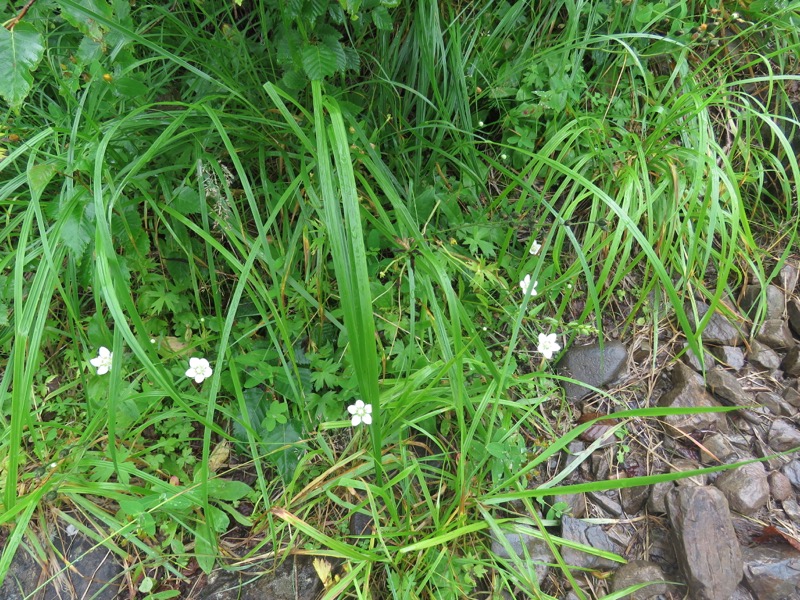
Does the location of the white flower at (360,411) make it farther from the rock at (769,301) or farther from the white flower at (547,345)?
the rock at (769,301)

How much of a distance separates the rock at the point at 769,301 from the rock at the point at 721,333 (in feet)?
0.41

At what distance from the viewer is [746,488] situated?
5.74 feet

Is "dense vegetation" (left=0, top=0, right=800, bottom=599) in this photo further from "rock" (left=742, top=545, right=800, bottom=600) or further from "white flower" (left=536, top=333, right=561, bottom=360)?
"rock" (left=742, top=545, right=800, bottom=600)

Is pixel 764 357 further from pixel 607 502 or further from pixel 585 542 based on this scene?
pixel 585 542

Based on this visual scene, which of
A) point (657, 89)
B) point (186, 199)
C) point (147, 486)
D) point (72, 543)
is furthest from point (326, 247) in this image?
point (657, 89)

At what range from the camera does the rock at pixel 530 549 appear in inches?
65.7

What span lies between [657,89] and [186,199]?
221 centimetres

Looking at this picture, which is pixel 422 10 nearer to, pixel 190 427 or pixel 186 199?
pixel 186 199

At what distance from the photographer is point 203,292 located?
2.05 m

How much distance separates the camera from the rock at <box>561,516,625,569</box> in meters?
1.70

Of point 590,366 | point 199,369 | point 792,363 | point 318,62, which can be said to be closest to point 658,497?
point 590,366

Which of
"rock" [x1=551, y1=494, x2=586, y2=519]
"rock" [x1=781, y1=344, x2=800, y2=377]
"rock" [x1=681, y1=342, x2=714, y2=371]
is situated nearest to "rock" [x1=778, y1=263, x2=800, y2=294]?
"rock" [x1=781, y1=344, x2=800, y2=377]

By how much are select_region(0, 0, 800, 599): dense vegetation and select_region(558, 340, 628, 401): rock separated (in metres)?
0.07

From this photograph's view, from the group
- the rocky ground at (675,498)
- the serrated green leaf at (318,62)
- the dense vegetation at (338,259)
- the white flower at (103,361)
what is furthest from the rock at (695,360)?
the white flower at (103,361)
